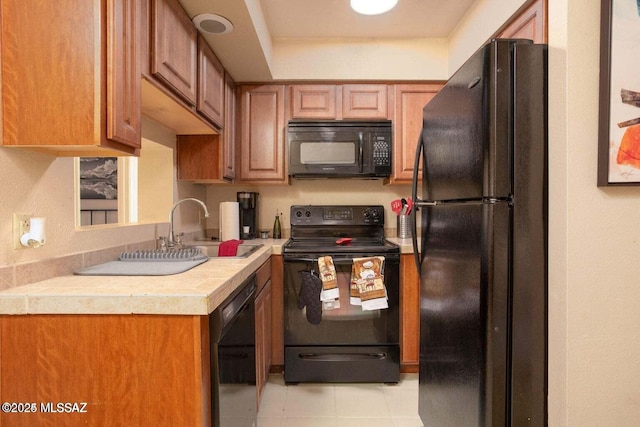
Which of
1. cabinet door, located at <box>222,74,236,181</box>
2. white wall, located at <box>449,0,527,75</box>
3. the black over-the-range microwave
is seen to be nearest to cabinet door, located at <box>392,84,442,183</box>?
the black over-the-range microwave

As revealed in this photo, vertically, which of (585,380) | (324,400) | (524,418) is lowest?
(324,400)

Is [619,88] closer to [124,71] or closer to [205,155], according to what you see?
[124,71]

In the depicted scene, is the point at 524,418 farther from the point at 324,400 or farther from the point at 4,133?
the point at 4,133

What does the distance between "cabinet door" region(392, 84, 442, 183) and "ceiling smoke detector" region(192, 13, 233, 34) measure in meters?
1.34

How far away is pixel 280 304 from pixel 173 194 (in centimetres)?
103

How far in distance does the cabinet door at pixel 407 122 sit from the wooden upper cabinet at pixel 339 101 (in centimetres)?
11

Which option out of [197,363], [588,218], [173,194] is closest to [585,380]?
[588,218]

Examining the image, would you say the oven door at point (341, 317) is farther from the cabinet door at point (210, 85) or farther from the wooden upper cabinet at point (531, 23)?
the wooden upper cabinet at point (531, 23)

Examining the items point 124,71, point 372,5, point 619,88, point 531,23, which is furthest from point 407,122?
point 124,71

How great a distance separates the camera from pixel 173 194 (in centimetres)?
221

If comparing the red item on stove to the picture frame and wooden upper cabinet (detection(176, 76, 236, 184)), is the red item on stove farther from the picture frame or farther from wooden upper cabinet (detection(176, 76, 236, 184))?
the picture frame

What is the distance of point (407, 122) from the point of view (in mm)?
2537

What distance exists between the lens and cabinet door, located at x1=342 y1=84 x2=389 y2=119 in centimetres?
255

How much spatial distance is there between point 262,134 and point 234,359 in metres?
1.78
